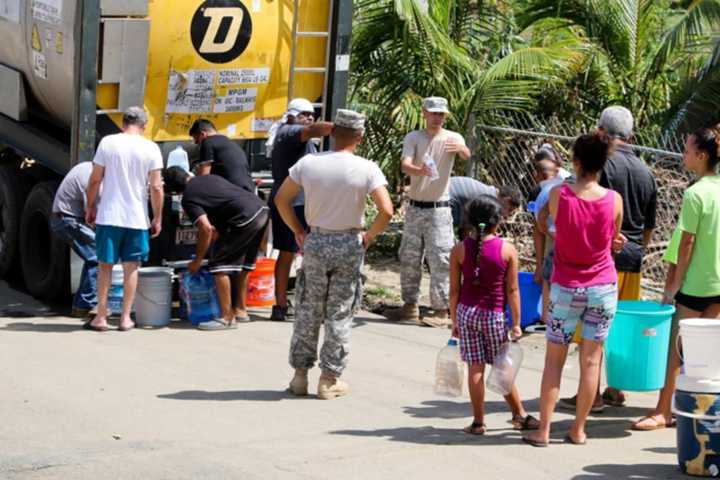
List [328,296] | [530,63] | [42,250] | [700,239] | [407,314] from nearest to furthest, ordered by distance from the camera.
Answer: [700,239]
[328,296]
[407,314]
[42,250]
[530,63]

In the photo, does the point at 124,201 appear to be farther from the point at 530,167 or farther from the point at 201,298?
the point at 530,167

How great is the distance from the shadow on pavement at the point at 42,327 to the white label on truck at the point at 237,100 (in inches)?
85.9

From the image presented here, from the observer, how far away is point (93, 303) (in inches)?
410

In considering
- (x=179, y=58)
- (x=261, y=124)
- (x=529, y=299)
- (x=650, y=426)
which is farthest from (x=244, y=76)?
(x=650, y=426)

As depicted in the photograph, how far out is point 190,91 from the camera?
10.7 metres

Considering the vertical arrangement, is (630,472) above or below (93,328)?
above

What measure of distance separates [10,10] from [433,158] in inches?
154

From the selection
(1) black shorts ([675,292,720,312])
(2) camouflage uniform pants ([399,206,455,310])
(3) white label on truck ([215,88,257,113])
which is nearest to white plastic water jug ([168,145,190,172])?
(3) white label on truck ([215,88,257,113])

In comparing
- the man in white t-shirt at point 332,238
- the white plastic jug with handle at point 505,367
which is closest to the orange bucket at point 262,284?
the man in white t-shirt at point 332,238

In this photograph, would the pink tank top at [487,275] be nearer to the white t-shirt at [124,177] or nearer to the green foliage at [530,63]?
the white t-shirt at [124,177]

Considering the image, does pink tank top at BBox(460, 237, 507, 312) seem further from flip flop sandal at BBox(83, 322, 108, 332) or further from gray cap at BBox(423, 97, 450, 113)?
flip flop sandal at BBox(83, 322, 108, 332)

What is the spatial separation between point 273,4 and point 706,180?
4.86 m

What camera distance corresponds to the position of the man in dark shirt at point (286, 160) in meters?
10.4

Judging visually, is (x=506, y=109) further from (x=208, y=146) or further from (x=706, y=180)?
(x=706, y=180)
